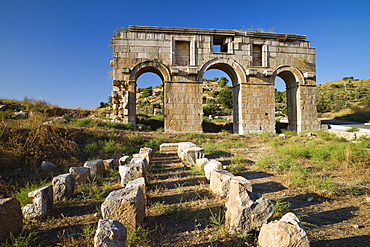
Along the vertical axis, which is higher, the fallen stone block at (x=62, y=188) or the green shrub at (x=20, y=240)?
the fallen stone block at (x=62, y=188)

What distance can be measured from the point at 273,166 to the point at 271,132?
756 centimetres

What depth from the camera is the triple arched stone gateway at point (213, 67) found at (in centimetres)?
1116

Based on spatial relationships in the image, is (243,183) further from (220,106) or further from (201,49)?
(220,106)

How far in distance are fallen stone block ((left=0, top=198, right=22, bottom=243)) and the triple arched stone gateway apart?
9.13m

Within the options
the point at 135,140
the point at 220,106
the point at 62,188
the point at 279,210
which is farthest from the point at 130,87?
the point at 220,106

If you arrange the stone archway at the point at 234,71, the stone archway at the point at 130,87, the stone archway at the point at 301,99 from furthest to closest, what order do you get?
the stone archway at the point at 301,99 → the stone archway at the point at 234,71 → the stone archway at the point at 130,87

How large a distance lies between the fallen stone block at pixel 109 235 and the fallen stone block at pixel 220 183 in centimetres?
184

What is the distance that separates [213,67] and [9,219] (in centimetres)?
1179

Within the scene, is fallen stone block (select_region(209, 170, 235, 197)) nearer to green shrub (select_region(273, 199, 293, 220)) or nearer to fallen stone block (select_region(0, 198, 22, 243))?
green shrub (select_region(273, 199, 293, 220))

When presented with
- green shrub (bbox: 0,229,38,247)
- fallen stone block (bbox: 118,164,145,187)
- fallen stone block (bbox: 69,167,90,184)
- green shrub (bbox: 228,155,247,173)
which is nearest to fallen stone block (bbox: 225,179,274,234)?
fallen stone block (bbox: 118,164,145,187)

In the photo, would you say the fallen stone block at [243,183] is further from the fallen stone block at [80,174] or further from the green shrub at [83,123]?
the green shrub at [83,123]

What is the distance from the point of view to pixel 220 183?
325 cm

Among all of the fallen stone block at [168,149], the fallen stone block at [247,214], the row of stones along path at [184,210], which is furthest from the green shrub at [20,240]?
the fallen stone block at [168,149]

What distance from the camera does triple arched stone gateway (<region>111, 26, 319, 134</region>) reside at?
1116 cm
